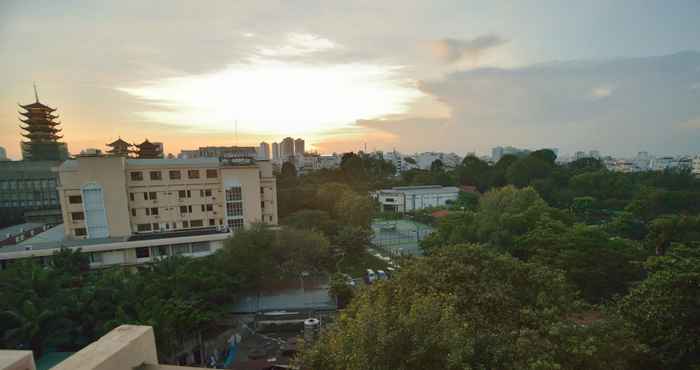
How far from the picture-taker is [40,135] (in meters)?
38.3

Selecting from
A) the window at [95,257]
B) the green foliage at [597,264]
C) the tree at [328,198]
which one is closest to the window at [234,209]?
the window at [95,257]

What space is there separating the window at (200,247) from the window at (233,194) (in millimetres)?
3411

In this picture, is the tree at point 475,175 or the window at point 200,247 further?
the tree at point 475,175

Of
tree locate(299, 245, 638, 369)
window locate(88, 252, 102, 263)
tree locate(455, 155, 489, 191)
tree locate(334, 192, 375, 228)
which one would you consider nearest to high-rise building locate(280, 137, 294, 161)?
tree locate(455, 155, 489, 191)

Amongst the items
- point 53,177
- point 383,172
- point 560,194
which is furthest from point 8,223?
point 560,194

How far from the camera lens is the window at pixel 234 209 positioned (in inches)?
867

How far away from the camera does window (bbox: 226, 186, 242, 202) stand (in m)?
21.8

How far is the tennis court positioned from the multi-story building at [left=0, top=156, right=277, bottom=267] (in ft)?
30.4

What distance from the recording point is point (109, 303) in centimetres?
1083

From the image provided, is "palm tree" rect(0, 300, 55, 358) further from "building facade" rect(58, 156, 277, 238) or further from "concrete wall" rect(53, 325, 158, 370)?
"building facade" rect(58, 156, 277, 238)

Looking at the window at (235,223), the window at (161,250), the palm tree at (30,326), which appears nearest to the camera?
the palm tree at (30,326)

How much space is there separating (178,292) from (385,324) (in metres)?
9.46

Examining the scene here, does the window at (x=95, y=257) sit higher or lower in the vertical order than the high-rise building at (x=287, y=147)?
lower

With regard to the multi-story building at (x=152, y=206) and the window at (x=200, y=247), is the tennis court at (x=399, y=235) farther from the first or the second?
the window at (x=200, y=247)
